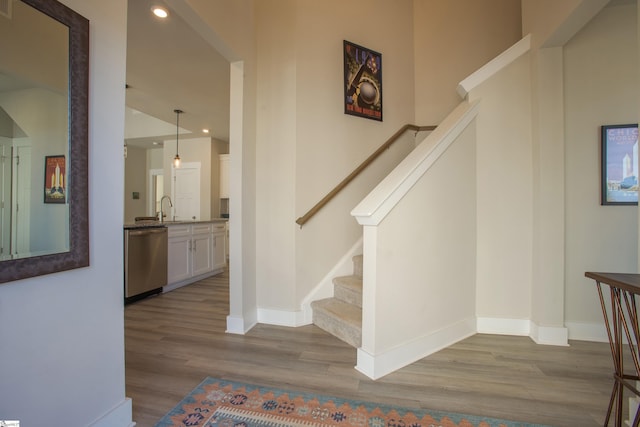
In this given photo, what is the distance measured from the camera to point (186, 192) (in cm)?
654

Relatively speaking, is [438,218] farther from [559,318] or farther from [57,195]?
[57,195]

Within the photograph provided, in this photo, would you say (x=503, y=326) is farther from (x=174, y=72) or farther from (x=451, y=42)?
(x=174, y=72)

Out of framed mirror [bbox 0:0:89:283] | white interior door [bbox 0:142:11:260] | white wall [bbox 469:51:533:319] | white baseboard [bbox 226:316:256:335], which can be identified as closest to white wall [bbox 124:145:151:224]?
white baseboard [bbox 226:316:256:335]

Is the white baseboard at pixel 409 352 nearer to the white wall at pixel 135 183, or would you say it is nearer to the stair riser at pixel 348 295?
the stair riser at pixel 348 295

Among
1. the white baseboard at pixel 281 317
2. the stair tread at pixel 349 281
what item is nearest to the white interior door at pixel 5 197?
the white baseboard at pixel 281 317

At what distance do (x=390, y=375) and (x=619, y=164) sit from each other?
249 centimetres

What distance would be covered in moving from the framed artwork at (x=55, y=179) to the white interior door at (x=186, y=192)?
5.65 metres

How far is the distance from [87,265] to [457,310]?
2521mm

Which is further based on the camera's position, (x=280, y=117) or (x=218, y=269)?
(x=218, y=269)

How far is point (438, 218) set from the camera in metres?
2.20

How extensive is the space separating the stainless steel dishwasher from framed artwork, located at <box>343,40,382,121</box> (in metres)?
2.86

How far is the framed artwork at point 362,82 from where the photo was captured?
2984 millimetres

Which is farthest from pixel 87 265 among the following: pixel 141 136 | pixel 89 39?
pixel 141 136

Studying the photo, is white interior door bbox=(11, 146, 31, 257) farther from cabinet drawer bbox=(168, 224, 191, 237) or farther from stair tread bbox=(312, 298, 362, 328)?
cabinet drawer bbox=(168, 224, 191, 237)
